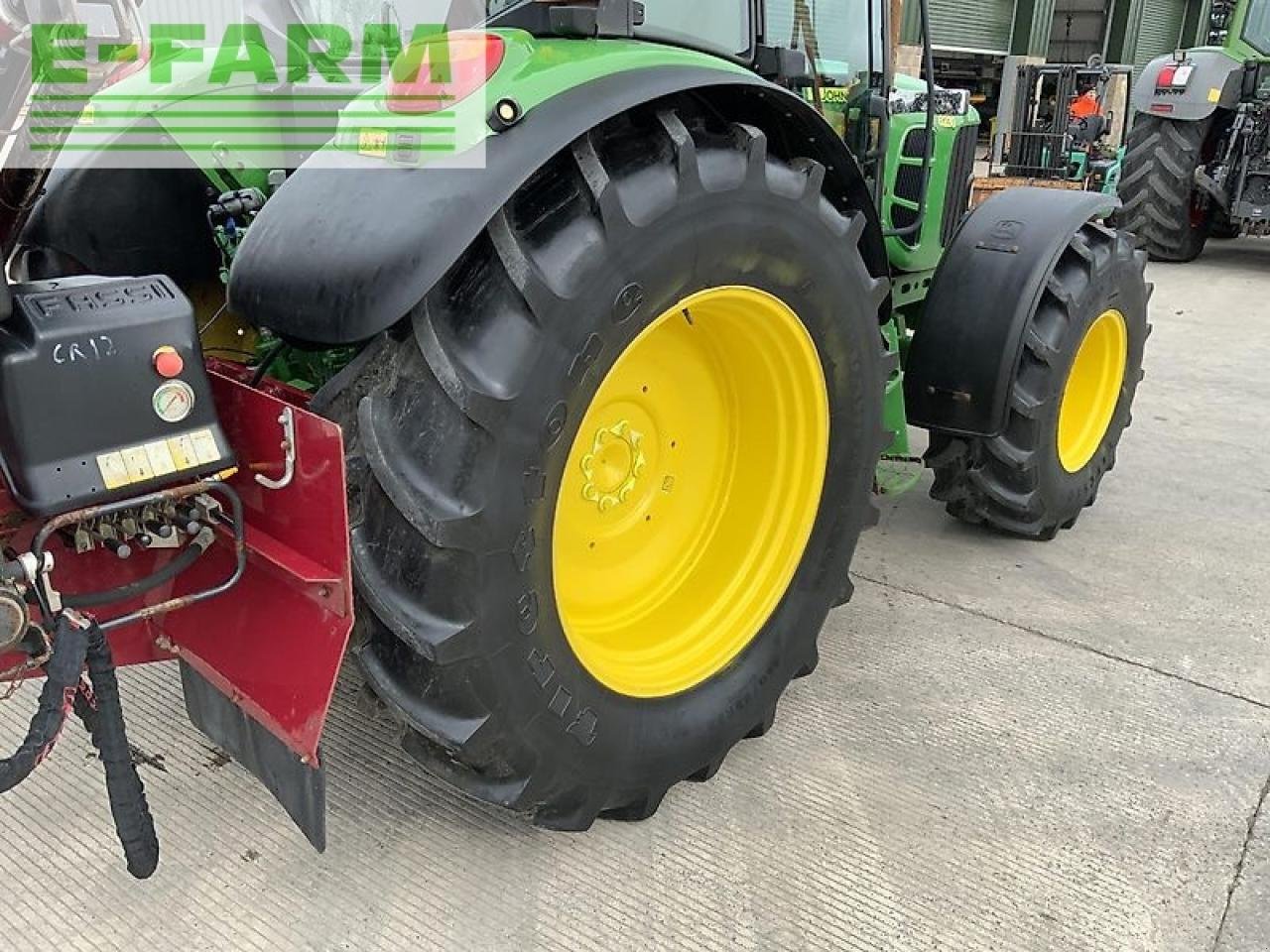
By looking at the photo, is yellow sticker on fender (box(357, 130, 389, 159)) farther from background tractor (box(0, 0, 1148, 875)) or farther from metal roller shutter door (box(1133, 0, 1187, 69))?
metal roller shutter door (box(1133, 0, 1187, 69))

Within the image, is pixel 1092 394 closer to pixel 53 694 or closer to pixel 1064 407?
pixel 1064 407

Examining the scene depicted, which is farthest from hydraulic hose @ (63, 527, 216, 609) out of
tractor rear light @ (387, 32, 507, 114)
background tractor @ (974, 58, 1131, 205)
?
background tractor @ (974, 58, 1131, 205)

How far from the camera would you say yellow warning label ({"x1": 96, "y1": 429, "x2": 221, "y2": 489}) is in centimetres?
143

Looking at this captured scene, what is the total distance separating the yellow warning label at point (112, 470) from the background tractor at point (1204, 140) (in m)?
8.80

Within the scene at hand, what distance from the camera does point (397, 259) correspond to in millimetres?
1466

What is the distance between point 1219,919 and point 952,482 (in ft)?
5.24

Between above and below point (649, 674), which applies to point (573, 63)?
above

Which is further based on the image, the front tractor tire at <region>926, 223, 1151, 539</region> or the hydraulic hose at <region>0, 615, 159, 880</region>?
the front tractor tire at <region>926, 223, 1151, 539</region>

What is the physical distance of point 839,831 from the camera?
2.15m

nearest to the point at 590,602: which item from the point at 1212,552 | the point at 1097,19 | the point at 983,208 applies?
the point at 983,208

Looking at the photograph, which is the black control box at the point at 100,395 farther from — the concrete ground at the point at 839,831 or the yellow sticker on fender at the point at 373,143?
the concrete ground at the point at 839,831

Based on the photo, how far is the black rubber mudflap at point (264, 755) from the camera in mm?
1738

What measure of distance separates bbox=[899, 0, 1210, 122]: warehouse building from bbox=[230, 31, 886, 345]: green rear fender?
15.2 meters

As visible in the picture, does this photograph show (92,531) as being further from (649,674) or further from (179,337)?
(649,674)
